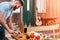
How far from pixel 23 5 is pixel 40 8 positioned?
0.19m

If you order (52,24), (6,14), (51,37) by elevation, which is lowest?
(51,37)

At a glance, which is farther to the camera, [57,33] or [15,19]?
[57,33]

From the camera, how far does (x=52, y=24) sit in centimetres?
141

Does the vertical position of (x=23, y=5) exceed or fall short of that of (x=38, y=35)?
it exceeds it

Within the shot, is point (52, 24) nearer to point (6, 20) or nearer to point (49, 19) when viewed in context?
point (49, 19)

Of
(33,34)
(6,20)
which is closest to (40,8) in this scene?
(33,34)

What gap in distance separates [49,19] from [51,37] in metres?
0.19

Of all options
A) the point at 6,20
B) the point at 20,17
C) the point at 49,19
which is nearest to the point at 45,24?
the point at 49,19

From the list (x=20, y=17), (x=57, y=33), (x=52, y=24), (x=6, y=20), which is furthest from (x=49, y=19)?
(x=6, y=20)

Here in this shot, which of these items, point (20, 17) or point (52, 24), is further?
point (52, 24)

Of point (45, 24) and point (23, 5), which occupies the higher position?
point (23, 5)

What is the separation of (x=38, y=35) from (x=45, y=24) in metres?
0.13

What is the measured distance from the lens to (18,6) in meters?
1.23

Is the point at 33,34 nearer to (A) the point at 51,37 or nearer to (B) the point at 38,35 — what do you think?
(B) the point at 38,35
